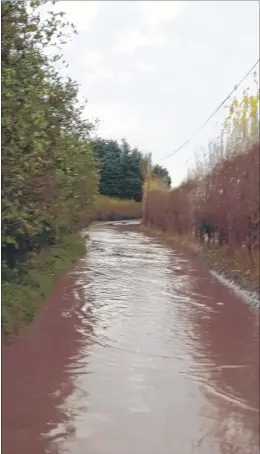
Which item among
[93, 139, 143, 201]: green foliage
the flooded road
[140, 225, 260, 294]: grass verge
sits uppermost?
[93, 139, 143, 201]: green foliage

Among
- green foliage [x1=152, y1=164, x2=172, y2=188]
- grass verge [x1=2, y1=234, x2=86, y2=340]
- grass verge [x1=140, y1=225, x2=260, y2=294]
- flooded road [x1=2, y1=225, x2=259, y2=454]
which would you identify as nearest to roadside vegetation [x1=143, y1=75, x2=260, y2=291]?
grass verge [x1=140, y1=225, x2=260, y2=294]

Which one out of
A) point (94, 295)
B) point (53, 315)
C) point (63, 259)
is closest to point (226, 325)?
point (53, 315)

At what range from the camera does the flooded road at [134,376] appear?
203 inches

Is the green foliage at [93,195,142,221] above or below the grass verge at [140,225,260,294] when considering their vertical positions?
above

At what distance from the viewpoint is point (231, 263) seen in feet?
56.0

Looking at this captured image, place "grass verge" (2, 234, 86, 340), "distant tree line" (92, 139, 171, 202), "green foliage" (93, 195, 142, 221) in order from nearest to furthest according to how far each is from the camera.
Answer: "grass verge" (2, 234, 86, 340) < "distant tree line" (92, 139, 171, 202) < "green foliage" (93, 195, 142, 221)

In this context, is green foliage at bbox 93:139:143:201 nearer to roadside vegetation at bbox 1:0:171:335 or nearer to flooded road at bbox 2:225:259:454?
roadside vegetation at bbox 1:0:171:335

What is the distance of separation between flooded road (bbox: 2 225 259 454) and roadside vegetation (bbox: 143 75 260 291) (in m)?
2.44

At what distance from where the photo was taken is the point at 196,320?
34.6ft

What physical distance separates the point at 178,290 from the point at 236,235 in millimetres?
3419

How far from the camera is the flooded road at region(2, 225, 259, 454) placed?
5.16m

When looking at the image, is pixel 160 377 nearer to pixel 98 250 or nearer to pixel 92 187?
pixel 92 187

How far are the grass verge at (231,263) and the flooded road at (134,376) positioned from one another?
105 cm

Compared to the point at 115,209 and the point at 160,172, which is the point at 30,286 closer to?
the point at 115,209
